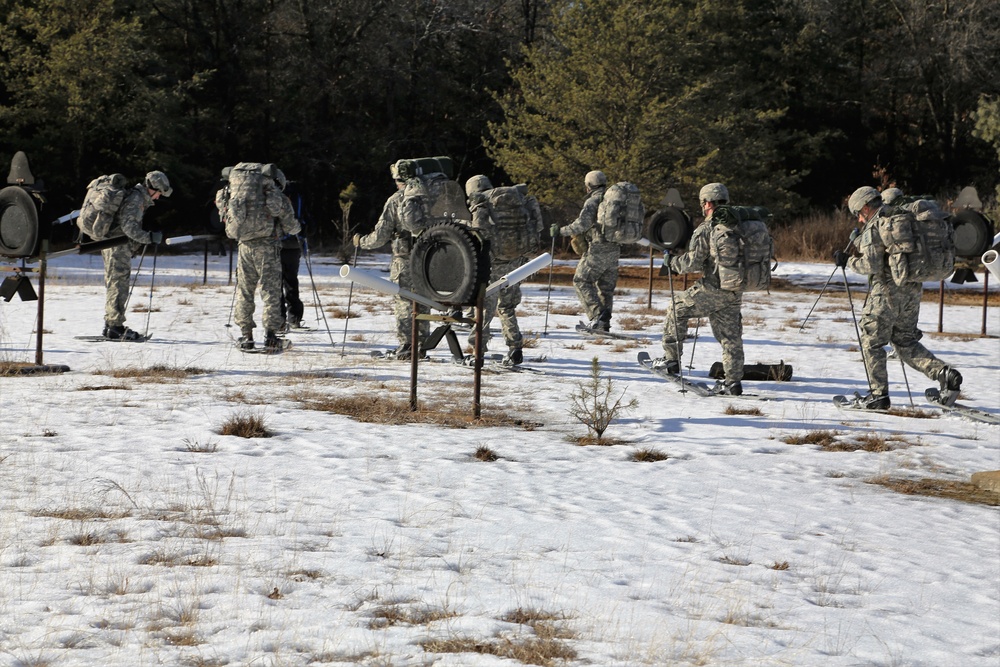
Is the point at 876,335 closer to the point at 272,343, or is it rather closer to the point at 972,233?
the point at 972,233

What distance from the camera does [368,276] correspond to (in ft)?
28.9

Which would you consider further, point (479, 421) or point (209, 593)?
point (479, 421)

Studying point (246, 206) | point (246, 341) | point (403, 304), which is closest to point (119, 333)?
point (246, 341)

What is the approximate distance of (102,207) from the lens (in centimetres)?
1391

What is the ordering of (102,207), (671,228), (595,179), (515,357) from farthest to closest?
1. (671,228)
2. (595,179)
3. (102,207)
4. (515,357)

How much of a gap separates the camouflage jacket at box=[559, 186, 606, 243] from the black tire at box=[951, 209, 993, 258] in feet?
15.4

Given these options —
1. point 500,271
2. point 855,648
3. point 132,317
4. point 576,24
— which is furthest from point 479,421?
point 576,24

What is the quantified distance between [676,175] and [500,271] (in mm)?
17922

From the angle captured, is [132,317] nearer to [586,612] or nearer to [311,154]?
[586,612]

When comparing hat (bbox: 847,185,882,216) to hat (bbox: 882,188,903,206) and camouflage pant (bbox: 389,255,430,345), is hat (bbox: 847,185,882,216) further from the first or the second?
camouflage pant (bbox: 389,255,430,345)

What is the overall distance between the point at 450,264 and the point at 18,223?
485 cm

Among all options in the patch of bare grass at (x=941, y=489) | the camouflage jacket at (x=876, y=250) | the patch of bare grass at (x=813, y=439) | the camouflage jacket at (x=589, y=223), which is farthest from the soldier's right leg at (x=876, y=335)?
the camouflage jacket at (x=589, y=223)

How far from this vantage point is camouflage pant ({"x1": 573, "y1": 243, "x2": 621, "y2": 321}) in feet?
52.0

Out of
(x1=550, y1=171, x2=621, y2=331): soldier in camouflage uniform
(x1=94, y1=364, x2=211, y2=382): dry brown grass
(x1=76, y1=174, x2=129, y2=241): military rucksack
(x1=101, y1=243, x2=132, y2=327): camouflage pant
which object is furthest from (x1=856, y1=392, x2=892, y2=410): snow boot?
(x1=76, y1=174, x2=129, y2=241): military rucksack
